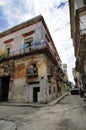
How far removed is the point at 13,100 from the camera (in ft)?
49.9

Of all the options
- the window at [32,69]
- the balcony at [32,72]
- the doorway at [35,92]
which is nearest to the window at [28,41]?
the window at [32,69]

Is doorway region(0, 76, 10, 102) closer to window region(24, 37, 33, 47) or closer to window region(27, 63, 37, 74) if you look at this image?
window region(27, 63, 37, 74)

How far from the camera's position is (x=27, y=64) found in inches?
619

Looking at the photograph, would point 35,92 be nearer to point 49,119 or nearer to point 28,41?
point 28,41

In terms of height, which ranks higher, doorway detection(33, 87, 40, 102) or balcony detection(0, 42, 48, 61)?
balcony detection(0, 42, 48, 61)

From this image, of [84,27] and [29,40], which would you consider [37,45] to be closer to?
[29,40]

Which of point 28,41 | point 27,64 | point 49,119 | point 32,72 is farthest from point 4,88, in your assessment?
point 49,119

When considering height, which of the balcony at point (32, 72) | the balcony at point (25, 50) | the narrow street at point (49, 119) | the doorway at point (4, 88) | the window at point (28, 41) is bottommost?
the narrow street at point (49, 119)

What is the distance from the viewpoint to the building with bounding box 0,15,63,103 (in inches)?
575

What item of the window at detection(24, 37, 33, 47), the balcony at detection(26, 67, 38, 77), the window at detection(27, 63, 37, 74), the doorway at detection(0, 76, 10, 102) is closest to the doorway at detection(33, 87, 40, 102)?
the balcony at detection(26, 67, 38, 77)

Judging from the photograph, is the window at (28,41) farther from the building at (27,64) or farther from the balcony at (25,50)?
the balcony at (25,50)

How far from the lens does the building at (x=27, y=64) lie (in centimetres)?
1461

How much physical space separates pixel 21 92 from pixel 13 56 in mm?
5136

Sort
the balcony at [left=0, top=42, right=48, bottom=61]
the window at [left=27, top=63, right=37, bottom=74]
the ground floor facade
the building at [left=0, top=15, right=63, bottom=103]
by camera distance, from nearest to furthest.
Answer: the ground floor facade → the building at [left=0, top=15, right=63, bottom=103] → the window at [left=27, top=63, right=37, bottom=74] → the balcony at [left=0, top=42, right=48, bottom=61]
